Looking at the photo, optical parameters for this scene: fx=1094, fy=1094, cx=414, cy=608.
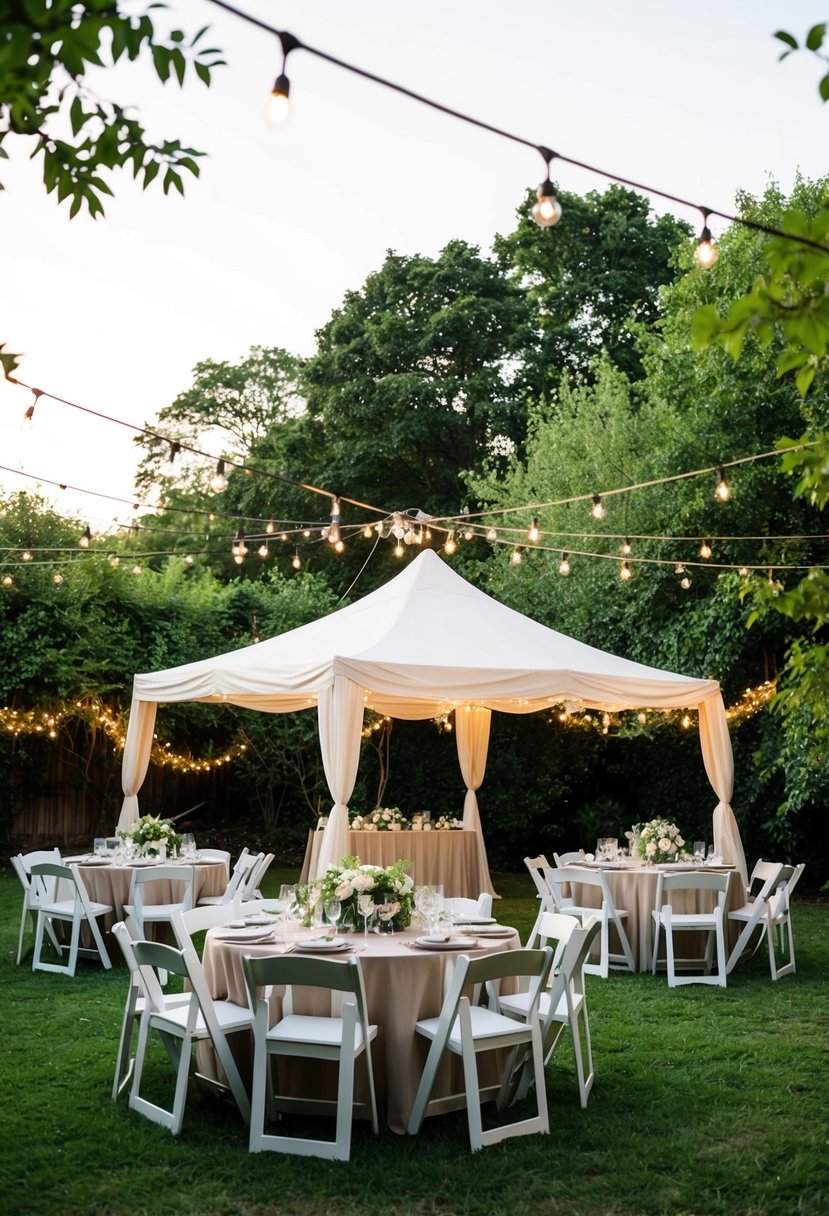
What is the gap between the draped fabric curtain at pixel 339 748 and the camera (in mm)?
8352

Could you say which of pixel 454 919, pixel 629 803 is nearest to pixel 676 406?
pixel 629 803

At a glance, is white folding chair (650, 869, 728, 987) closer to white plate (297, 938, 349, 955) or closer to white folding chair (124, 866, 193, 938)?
white folding chair (124, 866, 193, 938)

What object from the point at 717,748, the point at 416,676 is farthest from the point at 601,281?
the point at 416,676

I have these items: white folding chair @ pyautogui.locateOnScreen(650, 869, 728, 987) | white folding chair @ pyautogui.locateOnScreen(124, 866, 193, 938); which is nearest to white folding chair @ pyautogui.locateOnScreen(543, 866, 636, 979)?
white folding chair @ pyautogui.locateOnScreen(650, 869, 728, 987)

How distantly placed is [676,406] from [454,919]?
9659 millimetres

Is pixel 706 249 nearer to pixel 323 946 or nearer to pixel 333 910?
pixel 323 946

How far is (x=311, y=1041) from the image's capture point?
14.1 ft

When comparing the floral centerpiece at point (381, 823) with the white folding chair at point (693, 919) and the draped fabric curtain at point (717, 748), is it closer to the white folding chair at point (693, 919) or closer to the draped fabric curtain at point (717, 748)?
the draped fabric curtain at point (717, 748)

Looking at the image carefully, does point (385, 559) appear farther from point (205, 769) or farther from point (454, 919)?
point (454, 919)

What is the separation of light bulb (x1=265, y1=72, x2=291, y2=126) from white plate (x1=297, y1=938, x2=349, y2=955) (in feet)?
11.0

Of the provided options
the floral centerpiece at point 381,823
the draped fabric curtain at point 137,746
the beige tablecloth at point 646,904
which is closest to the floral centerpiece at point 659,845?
the beige tablecloth at point 646,904

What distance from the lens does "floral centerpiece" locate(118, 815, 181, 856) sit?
28.9ft

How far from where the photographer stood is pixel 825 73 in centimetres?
236

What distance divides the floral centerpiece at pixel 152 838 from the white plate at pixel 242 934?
12.3ft
